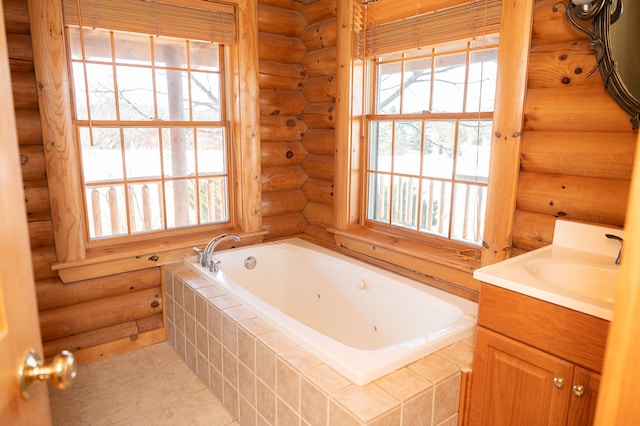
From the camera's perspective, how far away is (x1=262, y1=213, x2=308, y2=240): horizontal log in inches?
132

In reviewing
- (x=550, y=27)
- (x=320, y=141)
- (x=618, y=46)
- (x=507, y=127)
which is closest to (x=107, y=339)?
(x=320, y=141)

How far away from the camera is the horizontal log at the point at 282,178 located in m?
3.30

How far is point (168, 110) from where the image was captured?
2.84 m

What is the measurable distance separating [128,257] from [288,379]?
4.88 feet

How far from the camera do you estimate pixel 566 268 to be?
1.69 m

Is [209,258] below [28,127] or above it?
below

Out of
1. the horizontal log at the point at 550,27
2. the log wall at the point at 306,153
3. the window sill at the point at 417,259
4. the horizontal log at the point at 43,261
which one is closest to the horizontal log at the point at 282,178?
the log wall at the point at 306,153

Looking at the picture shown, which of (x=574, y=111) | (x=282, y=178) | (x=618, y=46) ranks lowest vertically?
(x=282, y=178)

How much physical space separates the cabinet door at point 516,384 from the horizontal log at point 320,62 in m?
2.11

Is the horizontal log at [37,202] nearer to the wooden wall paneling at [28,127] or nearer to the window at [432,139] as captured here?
the wooden wall paneling at [28,127]

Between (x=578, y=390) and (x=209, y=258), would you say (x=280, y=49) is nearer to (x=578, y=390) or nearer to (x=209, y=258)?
(x=209, y=258)

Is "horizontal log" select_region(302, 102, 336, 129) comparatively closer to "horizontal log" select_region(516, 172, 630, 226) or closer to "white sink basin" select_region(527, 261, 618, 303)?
"horizontal log" select_region(516, 172, 630, 226)

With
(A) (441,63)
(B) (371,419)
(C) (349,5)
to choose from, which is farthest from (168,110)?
(B) (371,419)

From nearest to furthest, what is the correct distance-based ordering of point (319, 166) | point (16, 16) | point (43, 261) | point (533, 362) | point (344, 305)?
point (533, 362) → point (16, 16) → point (43, 261) → point (344, 305) → point (319, 166)
